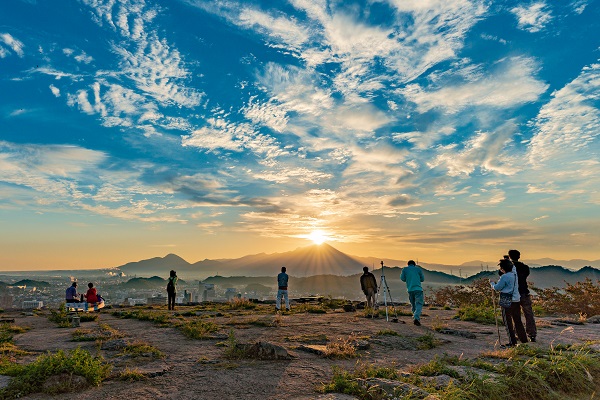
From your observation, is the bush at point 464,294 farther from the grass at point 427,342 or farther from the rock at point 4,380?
the rock at point 4,380

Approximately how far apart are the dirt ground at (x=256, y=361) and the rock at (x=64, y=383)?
182 mm

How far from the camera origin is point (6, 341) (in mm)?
9734

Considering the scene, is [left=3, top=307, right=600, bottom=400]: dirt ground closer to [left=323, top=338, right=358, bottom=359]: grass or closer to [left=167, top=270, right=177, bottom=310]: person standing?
[left=323, top=338, right=358, bottom=359]: grass

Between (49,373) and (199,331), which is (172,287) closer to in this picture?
(199,331)

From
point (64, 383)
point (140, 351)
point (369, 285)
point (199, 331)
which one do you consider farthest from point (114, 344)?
point (369, 285)

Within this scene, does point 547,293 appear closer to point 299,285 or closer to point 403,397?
point 403,397

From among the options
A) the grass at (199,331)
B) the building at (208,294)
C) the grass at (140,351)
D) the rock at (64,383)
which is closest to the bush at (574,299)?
the grass at (199,331)

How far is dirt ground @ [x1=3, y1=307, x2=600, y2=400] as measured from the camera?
18.8 feet

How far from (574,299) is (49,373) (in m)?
24.1

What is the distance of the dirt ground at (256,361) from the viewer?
5723mm

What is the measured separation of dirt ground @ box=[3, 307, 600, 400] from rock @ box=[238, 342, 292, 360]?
0.18 metres

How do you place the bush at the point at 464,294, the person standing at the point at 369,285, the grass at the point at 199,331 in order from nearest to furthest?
1. the grass at the point at 199,331
2. the person standing at the point at 369,285
3. the bush at the point at 464,294

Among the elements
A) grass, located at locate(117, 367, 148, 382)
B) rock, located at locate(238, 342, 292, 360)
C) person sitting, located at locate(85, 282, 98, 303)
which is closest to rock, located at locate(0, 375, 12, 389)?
grass, located at locate(117, 367, 148, 382)

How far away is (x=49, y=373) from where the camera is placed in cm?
577
